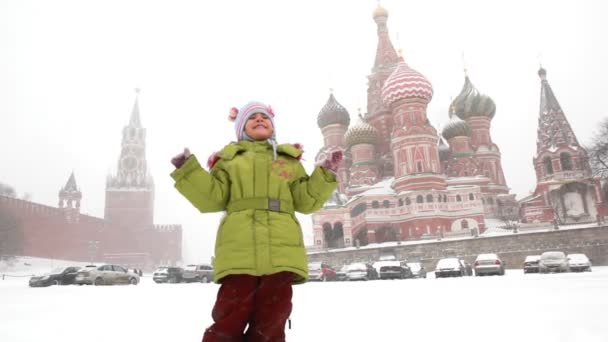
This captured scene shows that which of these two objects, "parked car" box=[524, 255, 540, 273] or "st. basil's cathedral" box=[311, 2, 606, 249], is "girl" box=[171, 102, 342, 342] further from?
"st. basil's cathedral" box=[311, 2, 606, 249]

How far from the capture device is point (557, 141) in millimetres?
38344

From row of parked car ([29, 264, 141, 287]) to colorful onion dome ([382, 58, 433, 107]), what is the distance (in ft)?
89.2

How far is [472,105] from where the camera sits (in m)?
44.7

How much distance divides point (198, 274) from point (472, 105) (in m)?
33.3

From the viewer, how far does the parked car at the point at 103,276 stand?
758 inches

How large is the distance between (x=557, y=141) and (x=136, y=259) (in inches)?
2108

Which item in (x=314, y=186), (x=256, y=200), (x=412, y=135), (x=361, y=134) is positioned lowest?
(x=256, y=200)

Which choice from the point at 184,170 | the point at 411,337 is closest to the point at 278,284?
the point at 184,170

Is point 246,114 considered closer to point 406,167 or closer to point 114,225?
point 406,167

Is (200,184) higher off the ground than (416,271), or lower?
higher

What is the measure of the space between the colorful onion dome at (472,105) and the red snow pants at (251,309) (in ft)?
147

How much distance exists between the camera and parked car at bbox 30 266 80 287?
19119 millimetres

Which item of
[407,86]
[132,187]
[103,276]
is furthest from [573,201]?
[132,187]

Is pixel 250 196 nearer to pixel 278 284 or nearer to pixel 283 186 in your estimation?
pixel 283 186
